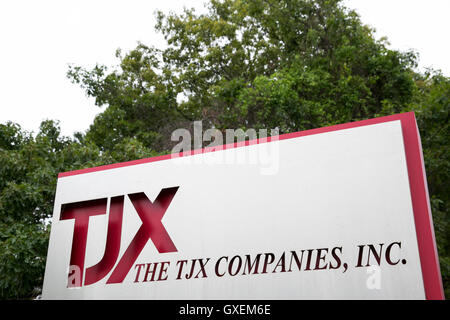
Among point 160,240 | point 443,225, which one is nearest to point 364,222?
point 160,240

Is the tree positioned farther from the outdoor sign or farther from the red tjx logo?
the red tjx logo

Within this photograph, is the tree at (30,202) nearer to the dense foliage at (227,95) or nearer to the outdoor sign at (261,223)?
the dense foliage at (227,95)

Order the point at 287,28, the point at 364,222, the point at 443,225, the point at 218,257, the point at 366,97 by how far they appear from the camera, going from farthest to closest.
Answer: the point at 287,28, the point at 366,97, the point at 443,225, the point at 218,257, the point at 364,222

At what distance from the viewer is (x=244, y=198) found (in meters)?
5.14

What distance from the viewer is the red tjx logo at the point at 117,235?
5559 millimetres

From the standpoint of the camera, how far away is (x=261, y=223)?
16.3 ft

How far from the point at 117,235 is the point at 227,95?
7420 mm

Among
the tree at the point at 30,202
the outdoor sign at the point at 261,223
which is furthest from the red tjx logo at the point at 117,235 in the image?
the tree at the point at 30,202

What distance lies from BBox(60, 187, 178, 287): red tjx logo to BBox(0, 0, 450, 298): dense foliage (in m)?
1.69

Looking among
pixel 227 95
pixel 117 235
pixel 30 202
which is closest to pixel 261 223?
pixel 117 235

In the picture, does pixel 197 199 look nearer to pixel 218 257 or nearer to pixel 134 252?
pixel 218 257

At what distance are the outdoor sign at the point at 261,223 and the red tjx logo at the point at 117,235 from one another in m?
0.02

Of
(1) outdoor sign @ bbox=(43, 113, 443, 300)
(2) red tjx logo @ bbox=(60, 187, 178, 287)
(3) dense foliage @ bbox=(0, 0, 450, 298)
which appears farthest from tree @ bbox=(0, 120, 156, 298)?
(2) red tjx logo @ bbox=(60, 187, 178, 287)

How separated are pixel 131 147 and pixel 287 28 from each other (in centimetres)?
666
